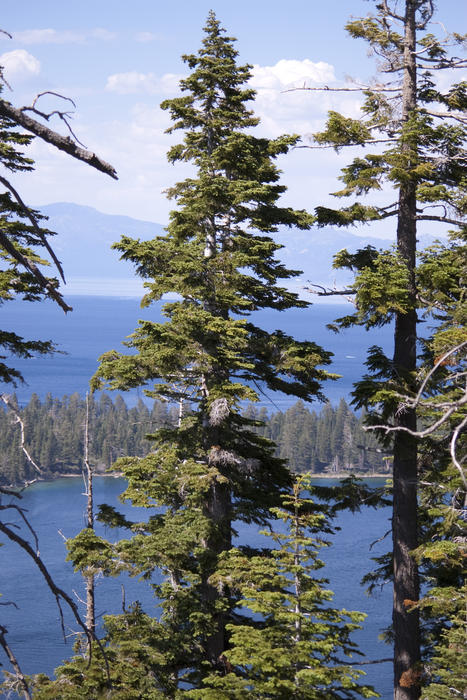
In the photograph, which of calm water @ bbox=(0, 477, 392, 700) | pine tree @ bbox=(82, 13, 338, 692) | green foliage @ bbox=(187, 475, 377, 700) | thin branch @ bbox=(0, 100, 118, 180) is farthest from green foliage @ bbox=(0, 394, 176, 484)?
thin branch @ bbox=(0, 100, 118, 180)

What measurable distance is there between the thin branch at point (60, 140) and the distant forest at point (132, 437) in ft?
312

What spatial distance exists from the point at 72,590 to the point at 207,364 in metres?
24.5

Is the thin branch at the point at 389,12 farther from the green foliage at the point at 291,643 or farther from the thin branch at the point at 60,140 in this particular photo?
the thin branch at the point at 60,140

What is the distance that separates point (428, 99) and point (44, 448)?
9725cm

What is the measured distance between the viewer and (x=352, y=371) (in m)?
194

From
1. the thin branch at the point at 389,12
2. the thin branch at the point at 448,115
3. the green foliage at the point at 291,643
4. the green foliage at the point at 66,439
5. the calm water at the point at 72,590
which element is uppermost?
the thin branch at the point at 389,12

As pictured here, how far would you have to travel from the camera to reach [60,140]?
5.90 ft

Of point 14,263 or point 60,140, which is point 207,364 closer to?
point 14,263

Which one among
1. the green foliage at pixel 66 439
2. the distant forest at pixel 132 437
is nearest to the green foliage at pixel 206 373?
the distant forest at pixel 132 437

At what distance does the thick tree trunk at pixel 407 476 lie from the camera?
42.4 ft

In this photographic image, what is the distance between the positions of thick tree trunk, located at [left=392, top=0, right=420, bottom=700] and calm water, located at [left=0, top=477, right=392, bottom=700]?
20868 mm

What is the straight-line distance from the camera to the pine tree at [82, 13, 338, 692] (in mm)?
12789

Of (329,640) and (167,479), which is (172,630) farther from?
(329,640)

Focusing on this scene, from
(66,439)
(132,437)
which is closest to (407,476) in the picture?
(132,437)
